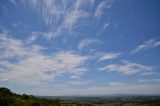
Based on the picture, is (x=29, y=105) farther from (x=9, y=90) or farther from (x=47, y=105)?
(x=9, y=90)

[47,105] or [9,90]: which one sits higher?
[9,90]

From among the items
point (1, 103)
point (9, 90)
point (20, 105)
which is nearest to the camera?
point (1, 103)

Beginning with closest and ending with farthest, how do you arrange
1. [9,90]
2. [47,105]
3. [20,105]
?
[20,105]
[47,105]
[9,90]

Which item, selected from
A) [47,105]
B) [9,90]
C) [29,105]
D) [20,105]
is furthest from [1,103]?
[9,90]

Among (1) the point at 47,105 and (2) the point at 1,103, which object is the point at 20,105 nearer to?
(2) the point at 1,103

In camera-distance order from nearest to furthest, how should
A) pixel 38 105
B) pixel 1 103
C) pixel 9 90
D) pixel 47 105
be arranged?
1. pixel 1 103
2. pixel 38 105
3. pixel 47 105
4. pixel 9 90

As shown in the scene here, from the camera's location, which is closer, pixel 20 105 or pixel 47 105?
pixel 20 105

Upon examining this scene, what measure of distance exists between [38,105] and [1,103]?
28.9 m

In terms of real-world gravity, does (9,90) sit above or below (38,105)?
above

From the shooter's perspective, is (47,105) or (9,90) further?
(9,90)

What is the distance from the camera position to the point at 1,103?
8131 cm

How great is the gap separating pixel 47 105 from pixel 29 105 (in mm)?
19651

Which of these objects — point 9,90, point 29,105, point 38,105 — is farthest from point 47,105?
point 9,90

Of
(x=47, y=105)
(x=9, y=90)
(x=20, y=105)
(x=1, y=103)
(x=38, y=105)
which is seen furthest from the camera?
(x=9, y=90)
